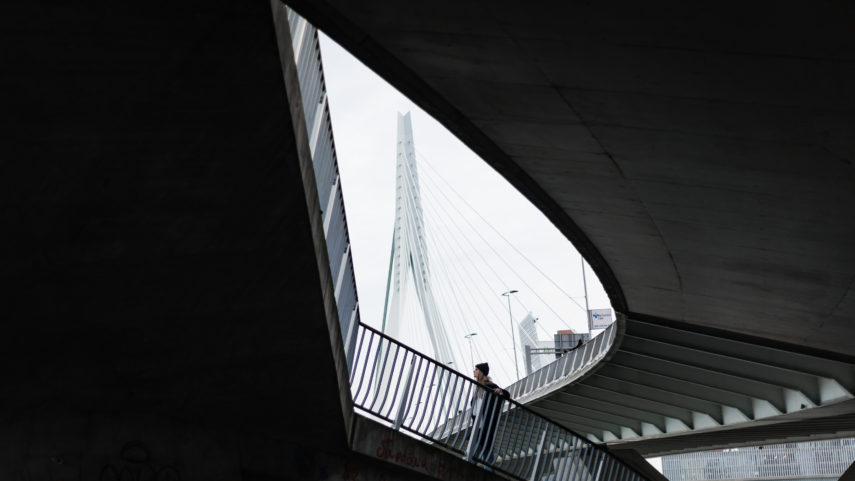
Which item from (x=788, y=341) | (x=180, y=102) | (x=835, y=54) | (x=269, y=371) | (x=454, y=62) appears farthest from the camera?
(x=788, y=341)

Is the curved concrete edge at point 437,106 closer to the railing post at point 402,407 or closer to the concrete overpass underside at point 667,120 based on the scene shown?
the concrete overpass underside at point 667,120

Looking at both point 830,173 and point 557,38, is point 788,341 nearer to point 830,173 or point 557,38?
point 830,173

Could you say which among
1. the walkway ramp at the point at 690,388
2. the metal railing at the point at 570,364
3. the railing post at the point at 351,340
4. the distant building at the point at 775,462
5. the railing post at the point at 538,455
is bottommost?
the railing post at the point at 538,455

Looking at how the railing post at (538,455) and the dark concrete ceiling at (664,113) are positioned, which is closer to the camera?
the dark concrete ceiling at (664,113)

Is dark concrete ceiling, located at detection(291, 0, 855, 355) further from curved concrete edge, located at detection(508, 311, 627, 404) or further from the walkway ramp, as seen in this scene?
curved concrete edge, located at detection(508, 311, 627, 404)

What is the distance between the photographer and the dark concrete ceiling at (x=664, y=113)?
4988mm

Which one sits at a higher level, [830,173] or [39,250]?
[830,173]

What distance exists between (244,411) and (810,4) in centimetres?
781

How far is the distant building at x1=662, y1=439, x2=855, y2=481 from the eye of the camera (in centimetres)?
9969

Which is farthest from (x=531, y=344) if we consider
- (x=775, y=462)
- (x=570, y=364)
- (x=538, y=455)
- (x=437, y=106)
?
(x=437, y=106)

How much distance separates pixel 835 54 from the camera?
484cm

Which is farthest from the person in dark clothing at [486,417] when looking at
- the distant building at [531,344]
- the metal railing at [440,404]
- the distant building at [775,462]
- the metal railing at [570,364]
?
the distant building at [775,462]

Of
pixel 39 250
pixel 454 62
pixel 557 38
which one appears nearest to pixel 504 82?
pixel 454 62

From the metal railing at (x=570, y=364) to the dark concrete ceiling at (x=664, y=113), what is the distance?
271 inches
